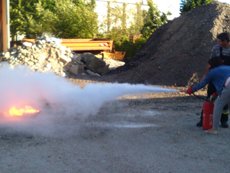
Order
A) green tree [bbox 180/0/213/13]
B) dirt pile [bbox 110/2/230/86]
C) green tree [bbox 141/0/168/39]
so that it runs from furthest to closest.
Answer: green tree [bbox 141/0/168/39]
green tree [bbox 180/0/213/13]
dirt pile [bbox 110/2/230/86]

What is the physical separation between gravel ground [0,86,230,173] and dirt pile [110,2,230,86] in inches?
236

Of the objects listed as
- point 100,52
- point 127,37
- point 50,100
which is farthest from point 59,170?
point 127,37

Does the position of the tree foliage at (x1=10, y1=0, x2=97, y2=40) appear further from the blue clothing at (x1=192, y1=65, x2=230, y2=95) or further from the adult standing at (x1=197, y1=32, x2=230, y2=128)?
the blue clothing at (x1=192, y1=65, x2=230, y2=95)

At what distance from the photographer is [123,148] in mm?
6984

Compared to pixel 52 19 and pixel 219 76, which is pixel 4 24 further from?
pixel 219 76

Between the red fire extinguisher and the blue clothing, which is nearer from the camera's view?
the blue clothing

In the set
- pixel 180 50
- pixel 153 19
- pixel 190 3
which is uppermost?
pixel 190 3

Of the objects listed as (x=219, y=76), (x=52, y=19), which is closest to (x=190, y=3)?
(x=52, y=19)

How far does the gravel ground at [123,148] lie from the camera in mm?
6039

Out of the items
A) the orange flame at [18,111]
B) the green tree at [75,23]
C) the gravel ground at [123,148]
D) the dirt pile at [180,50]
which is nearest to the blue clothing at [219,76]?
the gravel ground at [123,148]

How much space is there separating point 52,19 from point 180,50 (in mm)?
10916

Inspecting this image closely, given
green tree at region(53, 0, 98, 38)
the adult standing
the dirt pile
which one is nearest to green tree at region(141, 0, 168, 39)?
green tree at region(53, 0, 98, 38)

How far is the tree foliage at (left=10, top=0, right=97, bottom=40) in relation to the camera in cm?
2523

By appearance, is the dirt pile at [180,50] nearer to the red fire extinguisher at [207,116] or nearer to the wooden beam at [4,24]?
the wooden beam at [4,24]
